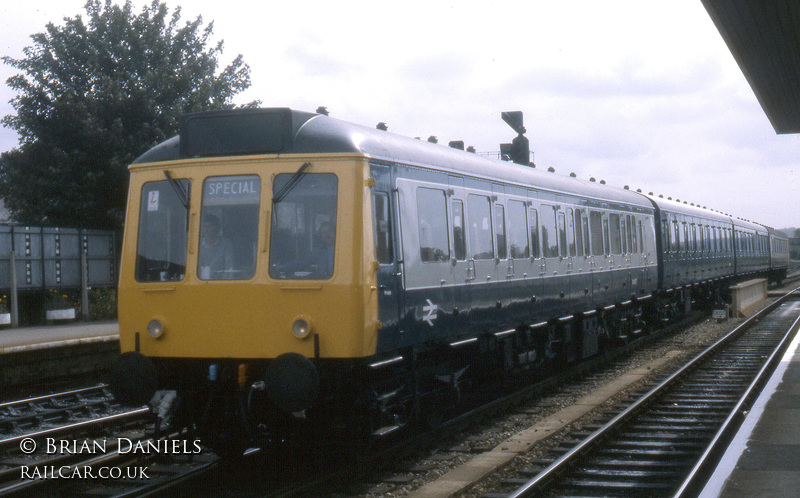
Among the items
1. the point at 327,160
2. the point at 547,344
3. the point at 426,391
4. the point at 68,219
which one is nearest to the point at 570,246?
the point at 547,344

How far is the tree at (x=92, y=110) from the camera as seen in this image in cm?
Result: 2608

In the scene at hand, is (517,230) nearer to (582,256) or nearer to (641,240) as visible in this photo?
(582,256)

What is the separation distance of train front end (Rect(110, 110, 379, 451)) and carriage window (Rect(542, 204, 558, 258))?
18.2ft

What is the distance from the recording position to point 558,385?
1423 cm

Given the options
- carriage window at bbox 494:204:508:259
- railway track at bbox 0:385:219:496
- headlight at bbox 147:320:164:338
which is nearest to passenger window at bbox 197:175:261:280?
headlight at bbox 147:320:164:338

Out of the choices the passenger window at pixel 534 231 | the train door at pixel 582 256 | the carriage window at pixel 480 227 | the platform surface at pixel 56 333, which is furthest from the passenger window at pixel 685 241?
the carriage window at pixel 480 227

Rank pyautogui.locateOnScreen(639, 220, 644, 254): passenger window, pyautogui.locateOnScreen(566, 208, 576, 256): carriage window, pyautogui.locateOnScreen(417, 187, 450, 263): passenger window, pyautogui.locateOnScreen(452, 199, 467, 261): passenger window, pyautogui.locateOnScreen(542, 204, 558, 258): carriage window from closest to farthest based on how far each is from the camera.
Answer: pyautogui.locateOnScreen(417, 187, 450, 263): passenger window → pyautogui.locateOnScreen(452, 199, 467, 261): passenger window → pyautogui.locateOnScreen(542, 204, 558, 258): carriage window → pyautogui.locateOnScreen(566, 208, 576, 256): carriage window → pyautogui.locateOnScreen(639, 220, 644, 254): passenger window

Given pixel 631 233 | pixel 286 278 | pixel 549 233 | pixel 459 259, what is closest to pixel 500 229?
pixel 459 259

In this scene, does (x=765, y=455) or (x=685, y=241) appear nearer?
(x=765, y=455)

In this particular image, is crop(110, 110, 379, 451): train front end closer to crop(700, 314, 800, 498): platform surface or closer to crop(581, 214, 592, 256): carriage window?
crop(700, 314, 800, 498): platform surface

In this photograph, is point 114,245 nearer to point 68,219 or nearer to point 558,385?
point 68,219

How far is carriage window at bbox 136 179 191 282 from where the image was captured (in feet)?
27.4

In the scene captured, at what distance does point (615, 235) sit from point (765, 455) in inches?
367

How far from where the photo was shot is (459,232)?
1028 cm
